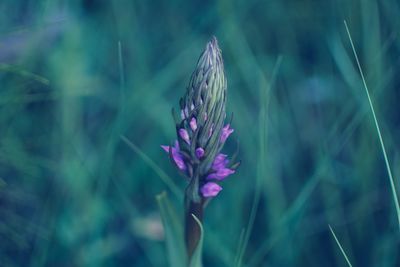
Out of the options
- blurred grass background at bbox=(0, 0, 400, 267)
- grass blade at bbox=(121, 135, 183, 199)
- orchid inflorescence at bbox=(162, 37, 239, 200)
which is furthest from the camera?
blurred grass background at bbox=(0, 0, 400, 267)

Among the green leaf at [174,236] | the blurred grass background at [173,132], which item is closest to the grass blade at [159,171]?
the blurred grass background at [173,132]

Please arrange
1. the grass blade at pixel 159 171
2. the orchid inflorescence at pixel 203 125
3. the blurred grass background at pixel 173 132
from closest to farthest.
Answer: the orchid inflorescence at pixel 203 125 → the grass blade at pixel 159 171 → the blurred grass background at pixel 173 132

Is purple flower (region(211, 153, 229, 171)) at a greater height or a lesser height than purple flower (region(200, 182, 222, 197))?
greater

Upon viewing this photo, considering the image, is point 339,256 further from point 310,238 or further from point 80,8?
point 80,8

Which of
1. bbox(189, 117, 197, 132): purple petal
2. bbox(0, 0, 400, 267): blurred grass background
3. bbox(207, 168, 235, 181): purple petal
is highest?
bbox(189, 117, 197, 132): purple petal

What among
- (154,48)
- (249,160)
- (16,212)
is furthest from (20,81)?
(249,160)

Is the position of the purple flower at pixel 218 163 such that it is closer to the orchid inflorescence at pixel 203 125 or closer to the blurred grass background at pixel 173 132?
the orchid inflorescence at pixel 203 125

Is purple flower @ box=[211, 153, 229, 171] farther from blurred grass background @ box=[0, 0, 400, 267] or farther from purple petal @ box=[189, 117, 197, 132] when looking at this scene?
blurred grass background @ box=[0, 0, 400, 267]

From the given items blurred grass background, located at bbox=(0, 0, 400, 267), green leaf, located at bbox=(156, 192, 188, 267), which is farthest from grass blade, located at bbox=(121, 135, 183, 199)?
green leaf, located at bbox=(156, 192, 188, 267)
